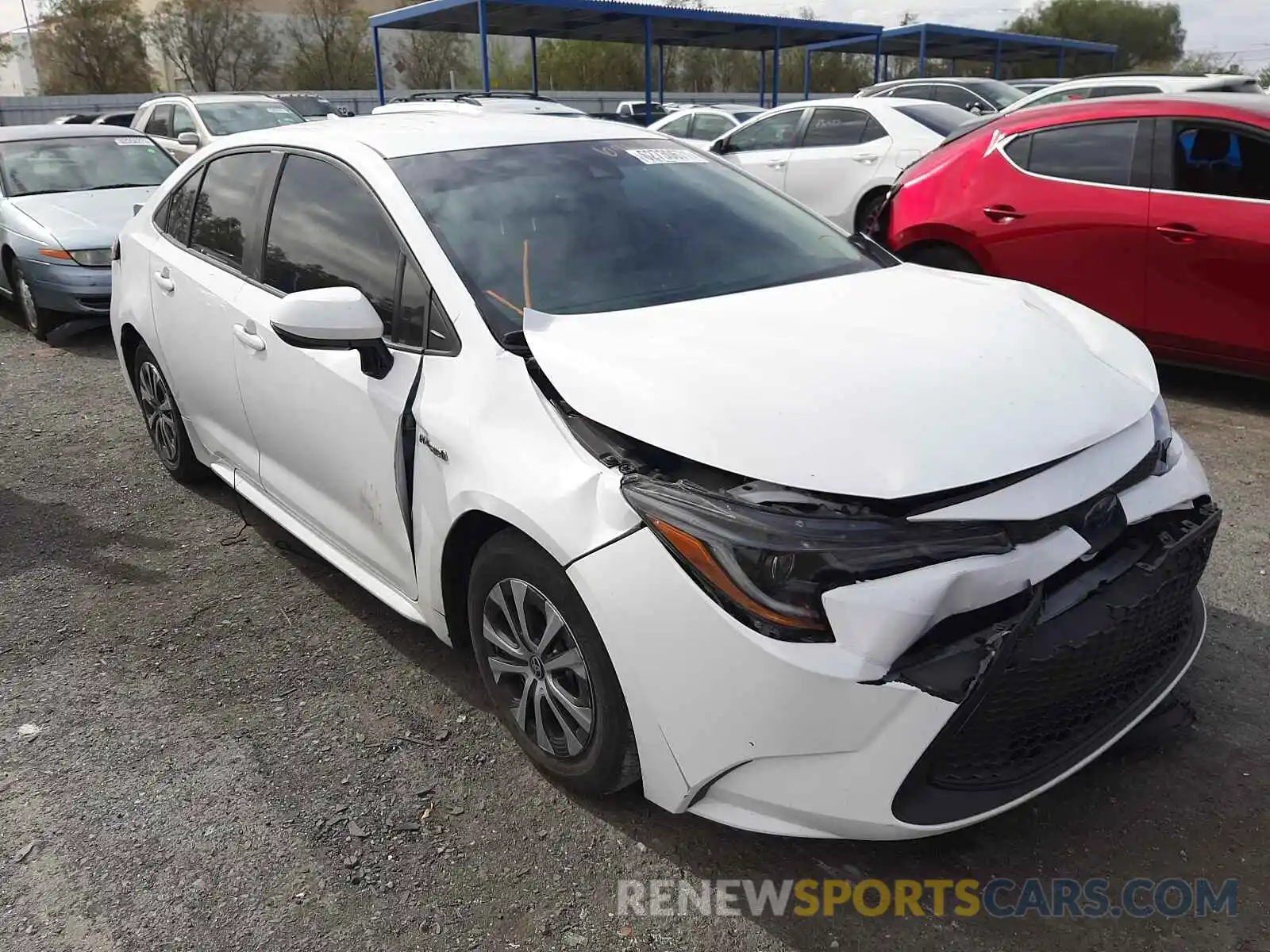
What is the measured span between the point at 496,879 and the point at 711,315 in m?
1.50

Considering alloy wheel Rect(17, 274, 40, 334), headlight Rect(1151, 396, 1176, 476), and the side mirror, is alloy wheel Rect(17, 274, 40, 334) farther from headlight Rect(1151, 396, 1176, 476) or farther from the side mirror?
headlight Rect(1151, 396, 1176, 476)

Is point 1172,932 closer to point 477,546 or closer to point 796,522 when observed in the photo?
point 796,522

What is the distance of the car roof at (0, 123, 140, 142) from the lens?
850cm

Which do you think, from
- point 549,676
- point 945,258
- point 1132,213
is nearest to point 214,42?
point 945,258

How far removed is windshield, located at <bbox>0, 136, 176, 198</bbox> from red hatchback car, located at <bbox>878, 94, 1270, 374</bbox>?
251 inches

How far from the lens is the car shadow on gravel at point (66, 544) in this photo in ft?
13.2

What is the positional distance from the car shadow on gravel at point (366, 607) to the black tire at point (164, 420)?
136 millimetres

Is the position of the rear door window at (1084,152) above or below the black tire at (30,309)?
above

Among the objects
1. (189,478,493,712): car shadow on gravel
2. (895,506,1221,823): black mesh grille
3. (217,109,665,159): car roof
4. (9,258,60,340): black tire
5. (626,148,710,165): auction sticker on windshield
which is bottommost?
(189,478,493,712): car shadow on gravel

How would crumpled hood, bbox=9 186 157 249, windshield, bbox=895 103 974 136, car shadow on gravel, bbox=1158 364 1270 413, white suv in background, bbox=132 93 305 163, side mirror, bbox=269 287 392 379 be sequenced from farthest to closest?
white suv in background, bbox=132 93 305 163
windshield, bbox=895 103 974 136
crumpled hood, bbox=9 186 157 249
car shadow on gravel, bbox=1158 364 1270 413
side mirror, bbox=269 287 392 379

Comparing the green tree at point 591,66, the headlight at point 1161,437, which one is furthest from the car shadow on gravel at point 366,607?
the green tree at point 591,66

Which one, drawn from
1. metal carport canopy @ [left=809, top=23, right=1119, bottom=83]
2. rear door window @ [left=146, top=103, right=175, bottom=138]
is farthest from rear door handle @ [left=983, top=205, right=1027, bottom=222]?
metal carport canopy @ [left=809, top=23, right=1119, bottom=83]

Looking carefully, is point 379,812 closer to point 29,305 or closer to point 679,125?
point 29,305

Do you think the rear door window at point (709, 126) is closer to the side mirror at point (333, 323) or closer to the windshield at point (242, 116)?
the windshield at point (242, 116)
